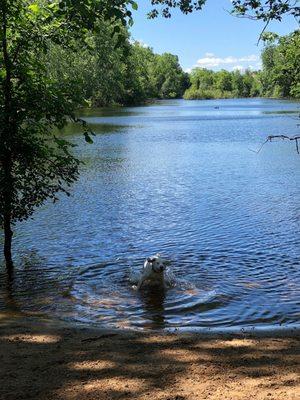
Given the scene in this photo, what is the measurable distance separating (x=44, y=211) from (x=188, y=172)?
31.8 feet

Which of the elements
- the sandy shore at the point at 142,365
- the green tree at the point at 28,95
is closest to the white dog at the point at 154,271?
the sandy shore at the point at 142,365

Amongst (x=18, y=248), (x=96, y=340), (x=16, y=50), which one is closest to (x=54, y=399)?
(x=96, y=340)

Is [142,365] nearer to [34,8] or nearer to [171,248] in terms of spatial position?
[34,8]

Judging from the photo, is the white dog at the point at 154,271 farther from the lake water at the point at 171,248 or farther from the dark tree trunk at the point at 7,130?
the dark tree trunk at the point at 7,130

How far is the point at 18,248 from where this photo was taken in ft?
38.1

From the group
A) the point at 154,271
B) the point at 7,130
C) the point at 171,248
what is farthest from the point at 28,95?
the point at 171,248

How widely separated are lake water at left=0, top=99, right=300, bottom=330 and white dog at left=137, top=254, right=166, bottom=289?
0.19 metres

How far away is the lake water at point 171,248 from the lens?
26.2 ft

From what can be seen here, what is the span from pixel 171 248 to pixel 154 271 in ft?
9.59

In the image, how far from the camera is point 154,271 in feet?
28.5

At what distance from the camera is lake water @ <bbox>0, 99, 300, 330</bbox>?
26.2 feet

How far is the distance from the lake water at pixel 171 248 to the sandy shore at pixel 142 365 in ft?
3.95

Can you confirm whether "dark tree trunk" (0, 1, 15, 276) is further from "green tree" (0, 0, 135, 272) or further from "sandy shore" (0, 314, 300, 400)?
"sandy shore" (0, 314, 300, 400)

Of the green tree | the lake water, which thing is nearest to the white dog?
the lake water
